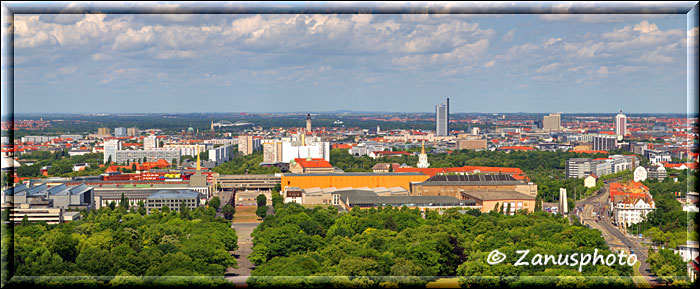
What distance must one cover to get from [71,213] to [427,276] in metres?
10.0

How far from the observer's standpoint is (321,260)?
11422 mm

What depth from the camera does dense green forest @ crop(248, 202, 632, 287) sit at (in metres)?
10.1

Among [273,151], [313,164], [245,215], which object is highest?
[273,151]

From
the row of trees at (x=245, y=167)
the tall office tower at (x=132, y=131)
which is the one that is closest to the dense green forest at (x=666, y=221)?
the row of trees at (x=245, y=167)

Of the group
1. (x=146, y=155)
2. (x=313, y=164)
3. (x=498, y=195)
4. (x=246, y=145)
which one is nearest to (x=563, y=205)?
(x=498, y=195)

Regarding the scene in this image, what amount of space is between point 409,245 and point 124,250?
424cm

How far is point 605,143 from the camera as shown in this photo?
3806 cm

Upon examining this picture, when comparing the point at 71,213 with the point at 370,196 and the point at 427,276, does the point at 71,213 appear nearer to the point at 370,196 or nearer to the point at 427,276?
the point at 370,196

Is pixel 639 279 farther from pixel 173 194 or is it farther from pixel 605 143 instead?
pixel 605 143

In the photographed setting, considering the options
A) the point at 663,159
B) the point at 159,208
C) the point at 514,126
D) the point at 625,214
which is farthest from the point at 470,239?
the point at 514,126

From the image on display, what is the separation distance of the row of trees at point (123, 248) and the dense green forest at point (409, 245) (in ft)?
2.42

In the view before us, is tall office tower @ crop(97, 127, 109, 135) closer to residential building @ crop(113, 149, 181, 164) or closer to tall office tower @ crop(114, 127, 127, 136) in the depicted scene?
tall office tower @ crop(114, 127, 127, 136)

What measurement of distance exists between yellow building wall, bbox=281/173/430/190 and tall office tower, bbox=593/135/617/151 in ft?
52.0

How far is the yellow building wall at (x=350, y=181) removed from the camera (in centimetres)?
2488
